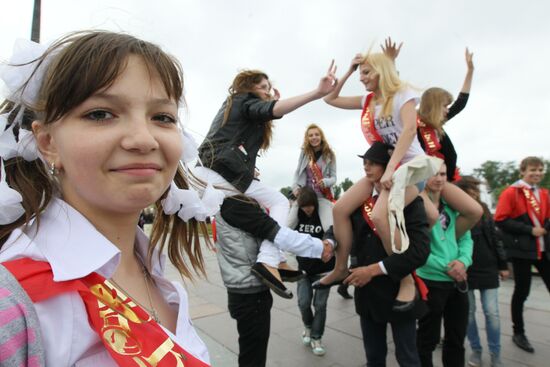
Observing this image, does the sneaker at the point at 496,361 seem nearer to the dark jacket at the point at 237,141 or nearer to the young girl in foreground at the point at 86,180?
the dark jacket at the point at 237,141

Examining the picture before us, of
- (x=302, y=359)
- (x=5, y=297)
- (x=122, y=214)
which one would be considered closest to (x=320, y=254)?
(x=302, y=359)

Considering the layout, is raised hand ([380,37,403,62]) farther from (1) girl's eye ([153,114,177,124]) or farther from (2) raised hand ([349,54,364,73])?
(1) girl's eye ([153,114,177,124])

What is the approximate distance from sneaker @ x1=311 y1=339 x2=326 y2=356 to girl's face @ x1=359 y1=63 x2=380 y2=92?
2.61 meters

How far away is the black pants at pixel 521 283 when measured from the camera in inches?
151

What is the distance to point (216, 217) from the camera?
249 centimetres

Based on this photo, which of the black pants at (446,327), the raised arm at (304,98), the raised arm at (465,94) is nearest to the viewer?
the raised arm at (304,98)

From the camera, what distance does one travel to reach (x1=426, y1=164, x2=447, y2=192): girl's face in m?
2.98

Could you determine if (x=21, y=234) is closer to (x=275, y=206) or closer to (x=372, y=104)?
(x=275, y=206)

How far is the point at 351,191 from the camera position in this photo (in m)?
2.70

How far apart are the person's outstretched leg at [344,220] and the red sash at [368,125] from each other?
340 millimetres

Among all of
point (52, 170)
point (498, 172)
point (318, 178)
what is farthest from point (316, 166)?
point (498, 172)

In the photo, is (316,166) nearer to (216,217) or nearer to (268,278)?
(216,217)

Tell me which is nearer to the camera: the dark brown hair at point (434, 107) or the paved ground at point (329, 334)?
the dark brown hair at point (434, 107)

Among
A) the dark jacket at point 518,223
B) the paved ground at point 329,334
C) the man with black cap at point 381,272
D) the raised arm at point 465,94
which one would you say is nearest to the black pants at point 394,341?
the man with black cap at point 381,272
